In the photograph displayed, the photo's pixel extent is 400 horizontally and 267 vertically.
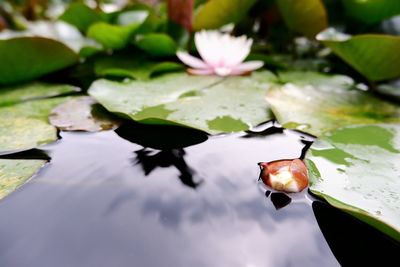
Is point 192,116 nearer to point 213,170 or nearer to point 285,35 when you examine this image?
point 213,170

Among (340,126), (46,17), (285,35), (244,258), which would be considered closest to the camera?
(244,258)

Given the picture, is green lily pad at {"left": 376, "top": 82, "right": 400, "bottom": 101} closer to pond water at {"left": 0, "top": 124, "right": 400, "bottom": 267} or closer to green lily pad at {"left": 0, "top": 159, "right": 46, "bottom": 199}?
pond water at {"left": 0, "top": 124, "right": 400, "bottom": 267}

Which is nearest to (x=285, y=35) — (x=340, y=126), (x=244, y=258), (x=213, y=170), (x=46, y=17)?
(x=340, y=126)

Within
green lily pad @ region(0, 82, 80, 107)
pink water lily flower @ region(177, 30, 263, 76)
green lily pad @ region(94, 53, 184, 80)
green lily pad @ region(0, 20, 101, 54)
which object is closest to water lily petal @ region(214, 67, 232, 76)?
pink water lily flower @ region(177, 30, 263, 76)

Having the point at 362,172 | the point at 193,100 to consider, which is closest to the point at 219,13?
the point at 193,100

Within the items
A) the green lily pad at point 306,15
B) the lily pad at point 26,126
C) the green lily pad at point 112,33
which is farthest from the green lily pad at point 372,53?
the lily pad at point 26,126

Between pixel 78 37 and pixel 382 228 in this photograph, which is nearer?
pixel 382 228
